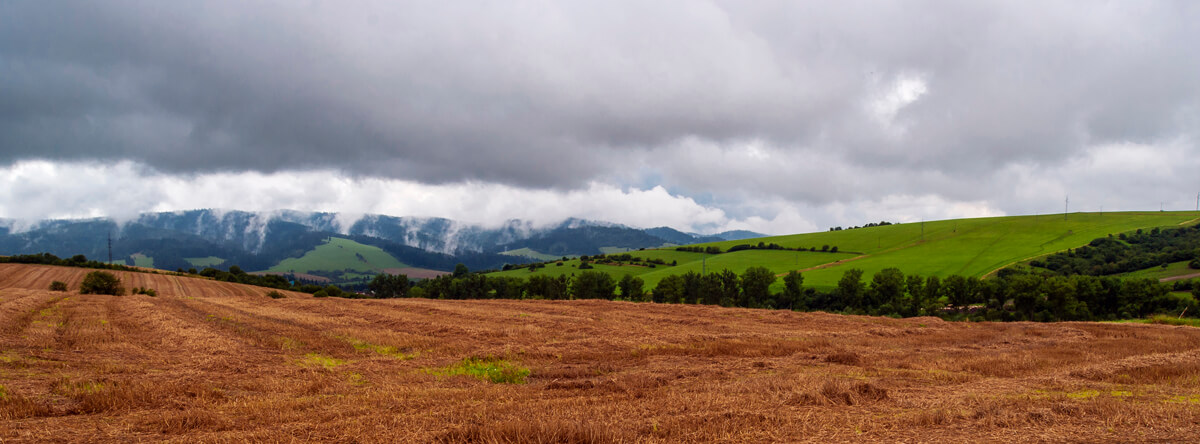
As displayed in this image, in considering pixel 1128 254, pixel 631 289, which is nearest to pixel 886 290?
pixel 631 289

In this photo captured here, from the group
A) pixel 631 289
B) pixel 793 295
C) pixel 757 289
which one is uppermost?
pixel 757 289

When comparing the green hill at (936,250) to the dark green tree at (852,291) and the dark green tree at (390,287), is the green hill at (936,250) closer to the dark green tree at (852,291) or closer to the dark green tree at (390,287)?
the dark green tree at (852,291)

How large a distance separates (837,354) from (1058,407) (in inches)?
368

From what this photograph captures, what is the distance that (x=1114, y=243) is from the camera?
145 m

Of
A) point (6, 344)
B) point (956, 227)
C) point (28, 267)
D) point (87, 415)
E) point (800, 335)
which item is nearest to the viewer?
point (87, 415)

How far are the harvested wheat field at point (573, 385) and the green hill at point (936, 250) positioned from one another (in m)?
116

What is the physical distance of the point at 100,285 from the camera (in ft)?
241

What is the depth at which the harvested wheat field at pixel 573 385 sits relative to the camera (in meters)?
8.45

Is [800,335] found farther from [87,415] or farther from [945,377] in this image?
[87,415]

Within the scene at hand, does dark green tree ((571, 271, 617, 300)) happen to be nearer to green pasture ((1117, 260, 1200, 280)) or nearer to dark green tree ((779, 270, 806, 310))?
dark green tree ((779, 270, 806, 310))

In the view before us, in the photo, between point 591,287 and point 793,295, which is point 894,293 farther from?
point 591,287

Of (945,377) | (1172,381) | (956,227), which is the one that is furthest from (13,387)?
(956,227)

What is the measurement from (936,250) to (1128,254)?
→ 42.6m

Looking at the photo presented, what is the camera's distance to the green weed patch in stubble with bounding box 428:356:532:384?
1470 cm
